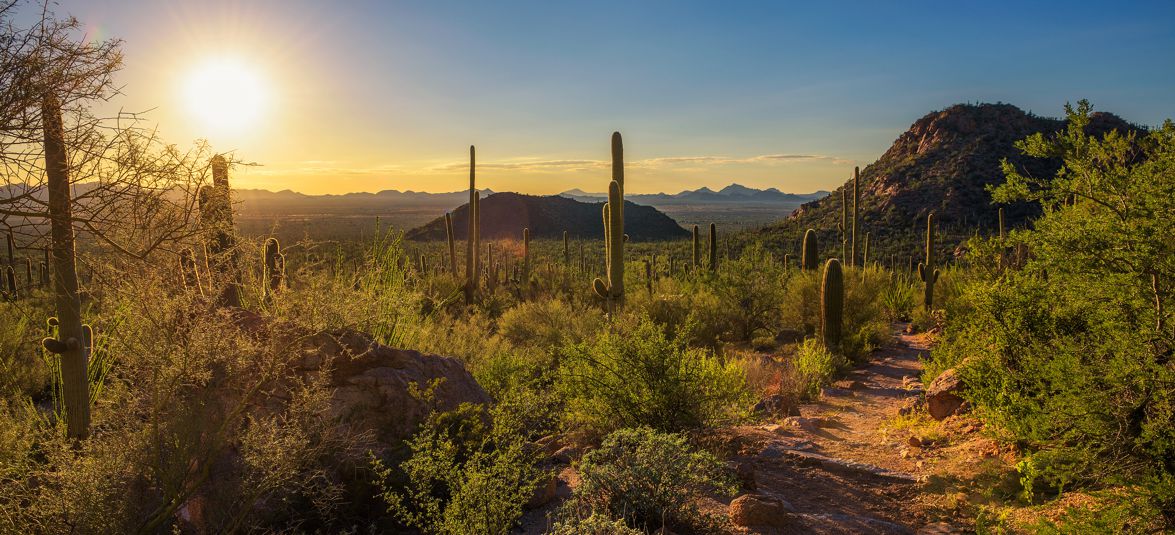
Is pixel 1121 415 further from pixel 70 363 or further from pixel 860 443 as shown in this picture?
pixel 70 363

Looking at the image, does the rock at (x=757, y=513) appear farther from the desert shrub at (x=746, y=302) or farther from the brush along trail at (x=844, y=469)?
the desert shrub at (x=746, y=302)

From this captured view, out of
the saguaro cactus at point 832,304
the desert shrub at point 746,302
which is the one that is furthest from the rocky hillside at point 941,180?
the saguaro cactus at point 832,304

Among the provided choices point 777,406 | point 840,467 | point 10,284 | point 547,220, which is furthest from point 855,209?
point 547,220

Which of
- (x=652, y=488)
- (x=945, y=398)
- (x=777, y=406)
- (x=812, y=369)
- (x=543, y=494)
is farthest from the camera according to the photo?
(x=812, y=369)

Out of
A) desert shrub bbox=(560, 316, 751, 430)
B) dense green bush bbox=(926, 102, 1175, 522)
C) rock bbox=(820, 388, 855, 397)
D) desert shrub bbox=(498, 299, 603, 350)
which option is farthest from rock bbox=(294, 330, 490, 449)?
rock bbox=(820, 388, 855, 397)

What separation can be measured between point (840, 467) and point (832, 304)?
8.40 meters

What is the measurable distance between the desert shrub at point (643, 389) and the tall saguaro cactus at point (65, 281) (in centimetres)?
434

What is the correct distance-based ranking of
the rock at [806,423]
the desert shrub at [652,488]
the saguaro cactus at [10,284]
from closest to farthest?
the desert shrub at [652,488] < the saguaro cactus at [10,284] < the rock at [806,423]

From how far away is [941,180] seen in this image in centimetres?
5222

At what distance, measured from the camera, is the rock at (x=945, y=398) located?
28.0 ft

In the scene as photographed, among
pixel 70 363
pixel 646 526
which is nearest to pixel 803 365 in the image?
pixel 646 526

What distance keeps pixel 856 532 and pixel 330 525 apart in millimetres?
3937

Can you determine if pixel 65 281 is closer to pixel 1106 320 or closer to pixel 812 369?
pixel 1106 320

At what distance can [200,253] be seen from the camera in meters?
5.30
